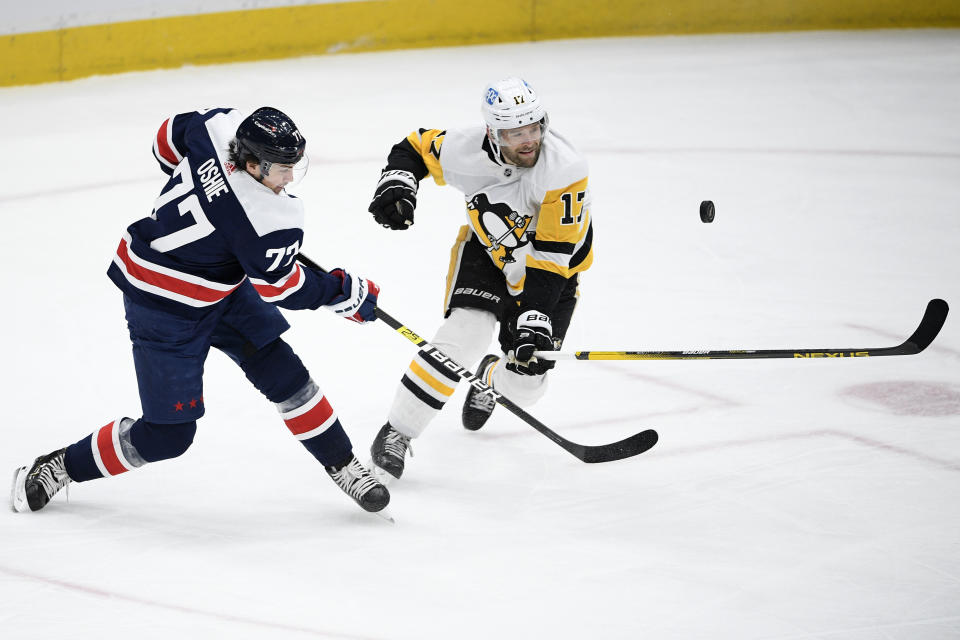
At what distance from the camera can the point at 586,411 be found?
341cm

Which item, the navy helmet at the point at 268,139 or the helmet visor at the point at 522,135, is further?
the helmet visor at the point at 522,135

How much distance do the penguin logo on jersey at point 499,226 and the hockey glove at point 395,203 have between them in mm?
176

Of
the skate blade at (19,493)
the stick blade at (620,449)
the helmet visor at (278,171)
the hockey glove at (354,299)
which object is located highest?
the helmet visor at (278,171)

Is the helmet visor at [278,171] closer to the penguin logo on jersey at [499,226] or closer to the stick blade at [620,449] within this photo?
the penguin logo on jersey at [499,226]

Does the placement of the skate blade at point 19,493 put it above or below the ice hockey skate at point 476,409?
above

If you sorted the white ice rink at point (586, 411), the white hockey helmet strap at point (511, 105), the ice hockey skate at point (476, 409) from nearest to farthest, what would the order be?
the white ice rink at point (586, 411)
the white hockey helmet strap at point (511, 105)
the ice hockey skate at point (476, 409)

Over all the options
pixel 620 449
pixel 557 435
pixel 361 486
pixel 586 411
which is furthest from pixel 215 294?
pixel 586 411

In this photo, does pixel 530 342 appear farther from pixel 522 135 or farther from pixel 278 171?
pixel 278 171

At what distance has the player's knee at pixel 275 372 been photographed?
104 inches

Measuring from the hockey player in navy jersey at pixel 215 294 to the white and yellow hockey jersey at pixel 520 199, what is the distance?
1.56ft

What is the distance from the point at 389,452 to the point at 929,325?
148 cm

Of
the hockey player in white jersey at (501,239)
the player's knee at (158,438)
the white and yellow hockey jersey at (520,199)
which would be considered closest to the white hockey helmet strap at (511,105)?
the hockey player in white jersey at (501,239)

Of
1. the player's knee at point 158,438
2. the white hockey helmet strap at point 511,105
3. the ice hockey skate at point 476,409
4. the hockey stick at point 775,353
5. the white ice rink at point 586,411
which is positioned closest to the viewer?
the white ice rink at point 586,411

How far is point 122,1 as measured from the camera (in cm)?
709
